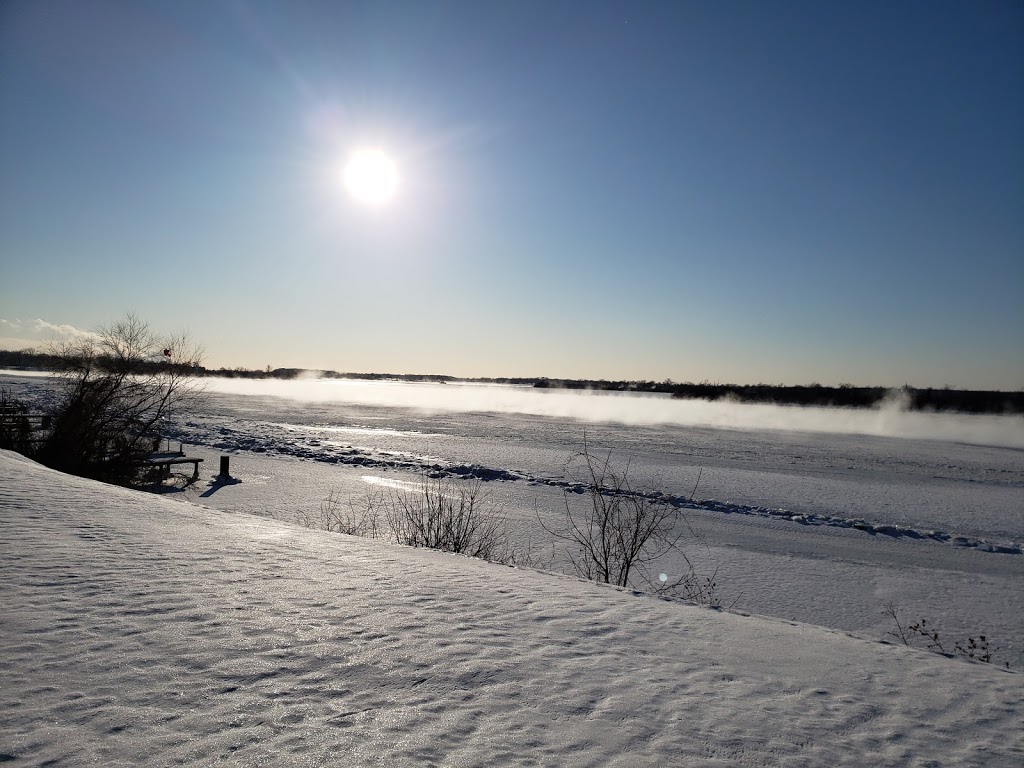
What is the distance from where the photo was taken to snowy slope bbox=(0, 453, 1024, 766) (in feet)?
6.30

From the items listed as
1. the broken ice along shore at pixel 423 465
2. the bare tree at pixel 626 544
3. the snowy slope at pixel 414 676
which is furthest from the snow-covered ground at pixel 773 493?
the snowy slope at pixel 414 676

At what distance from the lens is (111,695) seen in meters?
2.01

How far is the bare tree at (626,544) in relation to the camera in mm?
7121

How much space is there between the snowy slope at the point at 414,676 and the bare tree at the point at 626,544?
7.32 ft

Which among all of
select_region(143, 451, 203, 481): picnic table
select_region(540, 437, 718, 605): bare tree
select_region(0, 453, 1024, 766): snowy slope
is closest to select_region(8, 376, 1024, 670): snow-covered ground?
select_region(540, 437, 718, 605): bare tree

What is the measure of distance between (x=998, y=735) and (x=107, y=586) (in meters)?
4.08

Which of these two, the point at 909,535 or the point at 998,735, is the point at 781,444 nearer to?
the point at 909,535

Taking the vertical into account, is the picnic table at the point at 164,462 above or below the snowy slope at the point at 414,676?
below

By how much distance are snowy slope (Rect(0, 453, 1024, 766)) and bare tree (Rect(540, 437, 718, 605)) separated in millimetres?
2231

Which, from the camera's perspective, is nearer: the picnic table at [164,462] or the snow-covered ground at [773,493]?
the snow-covered ground at [773,493]

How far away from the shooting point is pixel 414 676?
240 cm

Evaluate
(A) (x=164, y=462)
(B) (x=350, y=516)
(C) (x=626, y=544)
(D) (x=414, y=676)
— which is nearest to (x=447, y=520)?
(B) (x=350, y=516)

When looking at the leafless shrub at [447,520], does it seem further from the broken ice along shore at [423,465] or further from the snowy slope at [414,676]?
the snowy slope at [414,676]

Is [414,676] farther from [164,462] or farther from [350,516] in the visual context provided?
[164,462]
